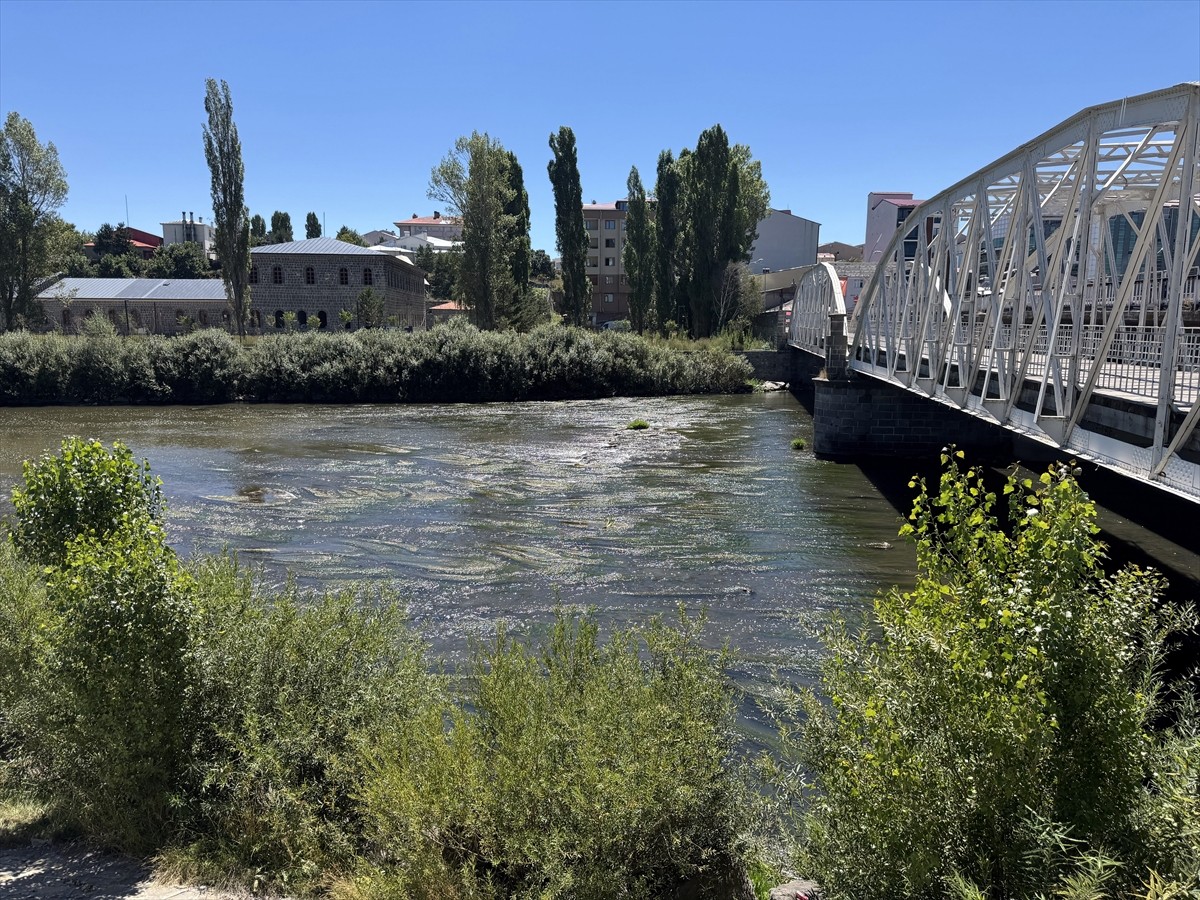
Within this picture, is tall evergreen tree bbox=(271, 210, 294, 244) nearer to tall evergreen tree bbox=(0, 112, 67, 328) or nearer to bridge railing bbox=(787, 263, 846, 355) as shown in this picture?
tall evergreen tree bbox=(0, 112, 67, 328)

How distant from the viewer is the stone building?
63.6 m

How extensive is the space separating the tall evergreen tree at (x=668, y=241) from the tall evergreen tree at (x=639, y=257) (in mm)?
1887

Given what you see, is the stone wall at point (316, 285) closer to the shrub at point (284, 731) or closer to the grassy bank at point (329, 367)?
the grassy bank at point (329, 367)

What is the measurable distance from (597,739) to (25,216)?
2431 inches

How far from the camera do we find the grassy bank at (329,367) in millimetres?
45188

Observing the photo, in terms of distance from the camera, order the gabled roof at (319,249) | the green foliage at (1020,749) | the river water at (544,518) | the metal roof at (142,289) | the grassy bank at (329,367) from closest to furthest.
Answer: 1. the green foliage at (1020,749)
2. the river water at (544,518)
3. the grassy bank at (329,367)
4. the gabled roof at (319,249)
5. the metal roof at (142,289)

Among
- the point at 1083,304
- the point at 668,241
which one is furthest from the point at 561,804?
the point at 668,241

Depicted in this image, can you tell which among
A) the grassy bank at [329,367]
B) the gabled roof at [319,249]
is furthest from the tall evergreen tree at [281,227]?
the grassy bank at [329,367]

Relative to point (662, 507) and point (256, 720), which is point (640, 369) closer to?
point (662, 507)

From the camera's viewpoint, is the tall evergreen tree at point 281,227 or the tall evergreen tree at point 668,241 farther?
the tall evergreen tree at point 281,227

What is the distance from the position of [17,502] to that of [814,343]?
41818 millimetres

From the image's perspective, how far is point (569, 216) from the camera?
206ft

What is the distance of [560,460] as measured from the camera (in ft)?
88.4

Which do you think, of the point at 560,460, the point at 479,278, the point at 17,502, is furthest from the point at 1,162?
the point at 17,502
